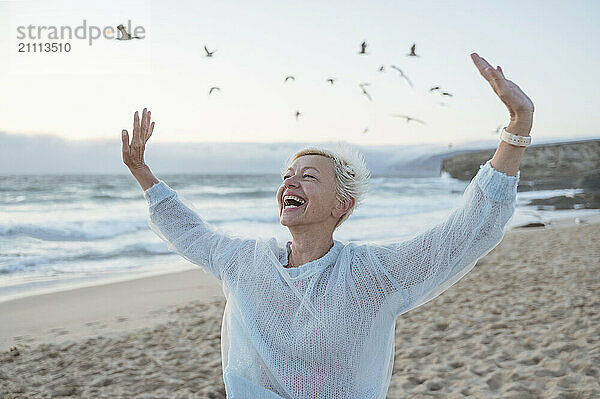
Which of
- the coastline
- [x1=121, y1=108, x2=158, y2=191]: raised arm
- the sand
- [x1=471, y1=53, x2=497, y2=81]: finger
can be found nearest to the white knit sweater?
[x1=471, y1=53, x2=497, y2=81]: finger

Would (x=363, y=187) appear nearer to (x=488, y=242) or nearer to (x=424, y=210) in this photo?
(x=488, y=242)

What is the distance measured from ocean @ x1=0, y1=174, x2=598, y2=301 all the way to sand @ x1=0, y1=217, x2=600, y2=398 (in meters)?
0.98

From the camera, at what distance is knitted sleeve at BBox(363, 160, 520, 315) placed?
171 centimetres

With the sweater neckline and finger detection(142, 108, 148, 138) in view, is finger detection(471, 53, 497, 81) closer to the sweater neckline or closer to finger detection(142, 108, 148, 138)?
the sweater neckline

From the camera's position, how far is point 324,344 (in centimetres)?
189

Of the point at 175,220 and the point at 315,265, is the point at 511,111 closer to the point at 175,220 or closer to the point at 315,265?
the point at 315,265

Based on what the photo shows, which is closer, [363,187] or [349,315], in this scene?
[349,315]

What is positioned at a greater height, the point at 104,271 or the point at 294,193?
the point at 294,193

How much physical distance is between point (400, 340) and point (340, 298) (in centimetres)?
346

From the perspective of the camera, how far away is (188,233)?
219cm

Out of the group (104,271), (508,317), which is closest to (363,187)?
(508,317)

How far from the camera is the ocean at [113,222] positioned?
9070 mm

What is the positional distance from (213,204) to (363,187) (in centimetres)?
2229

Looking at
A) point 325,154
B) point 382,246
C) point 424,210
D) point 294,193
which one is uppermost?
point 325,154
